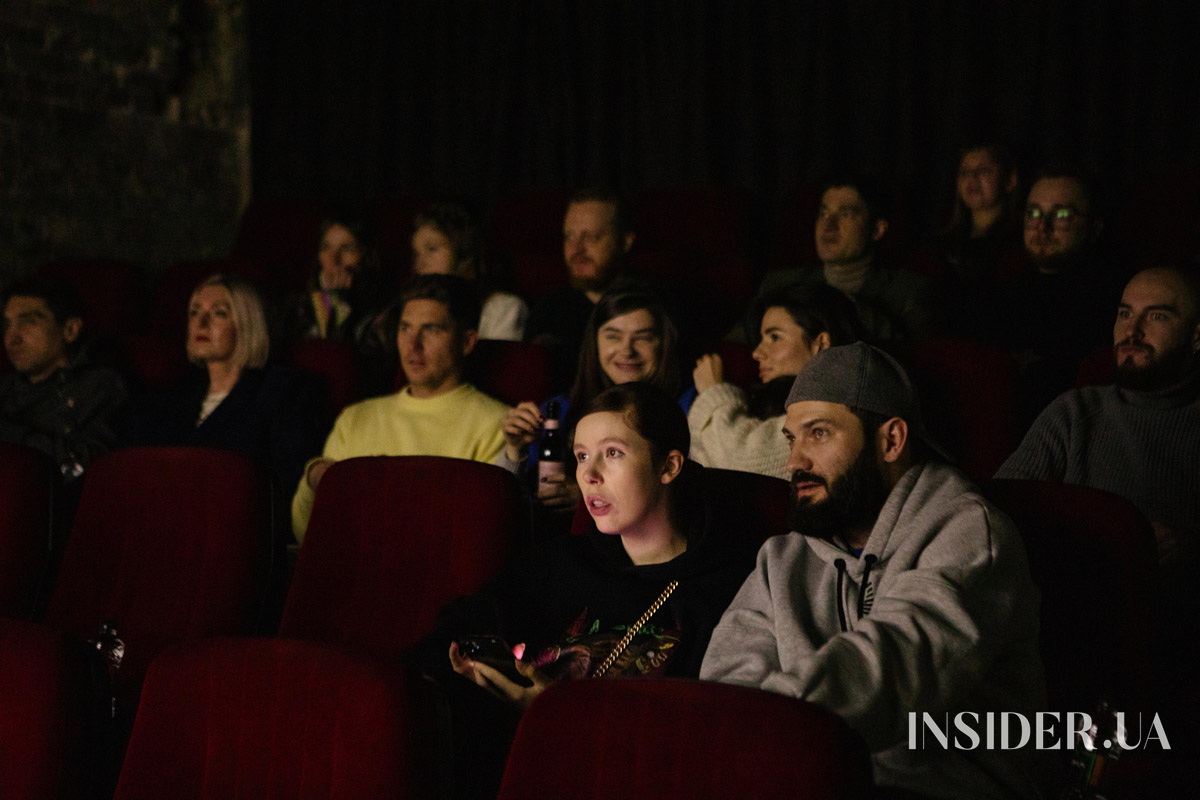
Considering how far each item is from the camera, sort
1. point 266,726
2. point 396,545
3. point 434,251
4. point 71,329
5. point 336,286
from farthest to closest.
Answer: point 336,286 < point 434,251 < point 71,329 < point 396,545 < point 266,726

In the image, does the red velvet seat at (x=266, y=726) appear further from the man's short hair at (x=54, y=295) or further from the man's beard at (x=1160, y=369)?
the man's short hair at (x=54, y=295)

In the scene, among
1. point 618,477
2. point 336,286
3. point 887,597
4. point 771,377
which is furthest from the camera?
point 336,286

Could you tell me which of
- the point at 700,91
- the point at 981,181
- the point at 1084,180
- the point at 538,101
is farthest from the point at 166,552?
the point at 538,101

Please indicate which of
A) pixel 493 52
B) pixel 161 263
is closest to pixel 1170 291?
pixel 493 52

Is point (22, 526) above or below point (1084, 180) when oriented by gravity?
below

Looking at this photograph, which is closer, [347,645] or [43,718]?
[43,718]

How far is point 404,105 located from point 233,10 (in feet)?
3.45

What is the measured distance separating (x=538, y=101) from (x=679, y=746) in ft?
14.6

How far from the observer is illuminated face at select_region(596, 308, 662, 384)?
2.63 metres

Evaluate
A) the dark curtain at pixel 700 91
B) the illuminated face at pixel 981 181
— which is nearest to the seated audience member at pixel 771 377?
the illuminated face at pixel 981 181

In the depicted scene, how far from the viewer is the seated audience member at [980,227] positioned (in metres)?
3.45

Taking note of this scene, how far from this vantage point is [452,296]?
9.76ft

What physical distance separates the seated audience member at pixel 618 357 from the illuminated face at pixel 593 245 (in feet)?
Answer: 2.36

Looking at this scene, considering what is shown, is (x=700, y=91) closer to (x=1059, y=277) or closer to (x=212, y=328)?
(x=1059, y=277)
